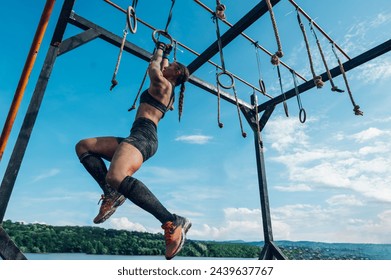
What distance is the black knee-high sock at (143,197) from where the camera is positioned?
197 cm

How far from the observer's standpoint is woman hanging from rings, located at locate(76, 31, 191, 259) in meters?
2.00

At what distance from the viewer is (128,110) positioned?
334 centimetres

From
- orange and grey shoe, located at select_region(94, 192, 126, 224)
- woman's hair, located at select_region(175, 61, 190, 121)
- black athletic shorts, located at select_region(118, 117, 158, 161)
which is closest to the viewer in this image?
black athletic shorts, located at select_region(118, 117, 158, 161)

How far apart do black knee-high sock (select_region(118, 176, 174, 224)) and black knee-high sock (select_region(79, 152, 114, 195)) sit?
50cm

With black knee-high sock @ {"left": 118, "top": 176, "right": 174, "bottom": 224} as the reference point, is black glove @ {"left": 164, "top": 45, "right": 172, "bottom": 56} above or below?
above

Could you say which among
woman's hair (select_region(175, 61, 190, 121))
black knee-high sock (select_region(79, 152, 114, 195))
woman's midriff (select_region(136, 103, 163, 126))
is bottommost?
black knee-high sock (select_region(79, 152, 114, 195))

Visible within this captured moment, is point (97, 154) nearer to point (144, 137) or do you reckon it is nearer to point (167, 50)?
point (144, 137)

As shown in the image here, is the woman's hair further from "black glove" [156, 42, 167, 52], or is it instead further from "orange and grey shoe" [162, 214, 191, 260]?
"orange and grey shoe" [162, 214, 191, 260]

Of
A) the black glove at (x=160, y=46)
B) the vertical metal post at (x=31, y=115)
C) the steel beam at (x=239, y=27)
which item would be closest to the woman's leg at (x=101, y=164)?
the vertical metal post at (x=31, y=115)

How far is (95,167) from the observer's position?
2.41 m

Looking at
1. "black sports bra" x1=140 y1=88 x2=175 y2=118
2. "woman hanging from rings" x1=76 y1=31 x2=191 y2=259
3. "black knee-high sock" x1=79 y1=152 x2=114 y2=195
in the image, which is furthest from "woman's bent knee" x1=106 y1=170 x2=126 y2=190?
"black sports bra" x1=140 y1=88 x2=175 y2=118

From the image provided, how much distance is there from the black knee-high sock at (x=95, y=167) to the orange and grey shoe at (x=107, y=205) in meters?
0.08

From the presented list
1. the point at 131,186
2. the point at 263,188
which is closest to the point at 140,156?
the point at 131,186
